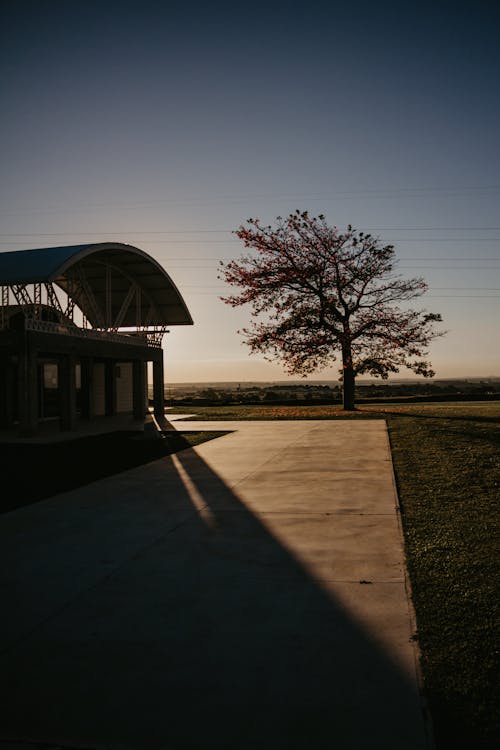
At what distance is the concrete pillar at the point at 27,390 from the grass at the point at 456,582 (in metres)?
13.1

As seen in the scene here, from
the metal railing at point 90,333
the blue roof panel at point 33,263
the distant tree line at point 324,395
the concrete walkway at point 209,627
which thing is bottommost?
the concrete walkway at point 209,627

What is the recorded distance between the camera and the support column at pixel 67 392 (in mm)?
21797

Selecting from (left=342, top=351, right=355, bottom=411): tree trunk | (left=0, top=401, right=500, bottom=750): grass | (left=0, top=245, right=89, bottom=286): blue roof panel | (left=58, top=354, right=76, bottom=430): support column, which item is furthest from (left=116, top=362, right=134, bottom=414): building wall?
(left=0, top=401, right=500, bottom=750): grass

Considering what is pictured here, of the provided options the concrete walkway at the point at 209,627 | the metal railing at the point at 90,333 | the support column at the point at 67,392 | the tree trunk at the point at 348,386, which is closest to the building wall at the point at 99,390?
the metal railing at the point at 90,333

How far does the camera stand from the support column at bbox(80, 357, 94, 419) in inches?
1116

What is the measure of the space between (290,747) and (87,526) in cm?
485

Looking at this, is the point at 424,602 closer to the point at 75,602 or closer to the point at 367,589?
the point at 367,589

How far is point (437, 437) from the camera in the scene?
51.7ft

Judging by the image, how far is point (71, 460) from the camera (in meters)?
13.7

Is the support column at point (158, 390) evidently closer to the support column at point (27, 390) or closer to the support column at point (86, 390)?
the support column at point (86, 390)

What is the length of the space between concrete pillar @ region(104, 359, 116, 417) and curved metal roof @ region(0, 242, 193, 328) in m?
2.56

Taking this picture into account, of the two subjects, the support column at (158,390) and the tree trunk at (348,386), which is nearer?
the support column at (158,390)

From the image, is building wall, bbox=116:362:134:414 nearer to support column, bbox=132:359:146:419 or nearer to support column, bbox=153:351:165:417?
support column, bbox=153:351:165:417

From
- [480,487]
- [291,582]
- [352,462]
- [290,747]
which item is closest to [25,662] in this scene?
[290,747]
